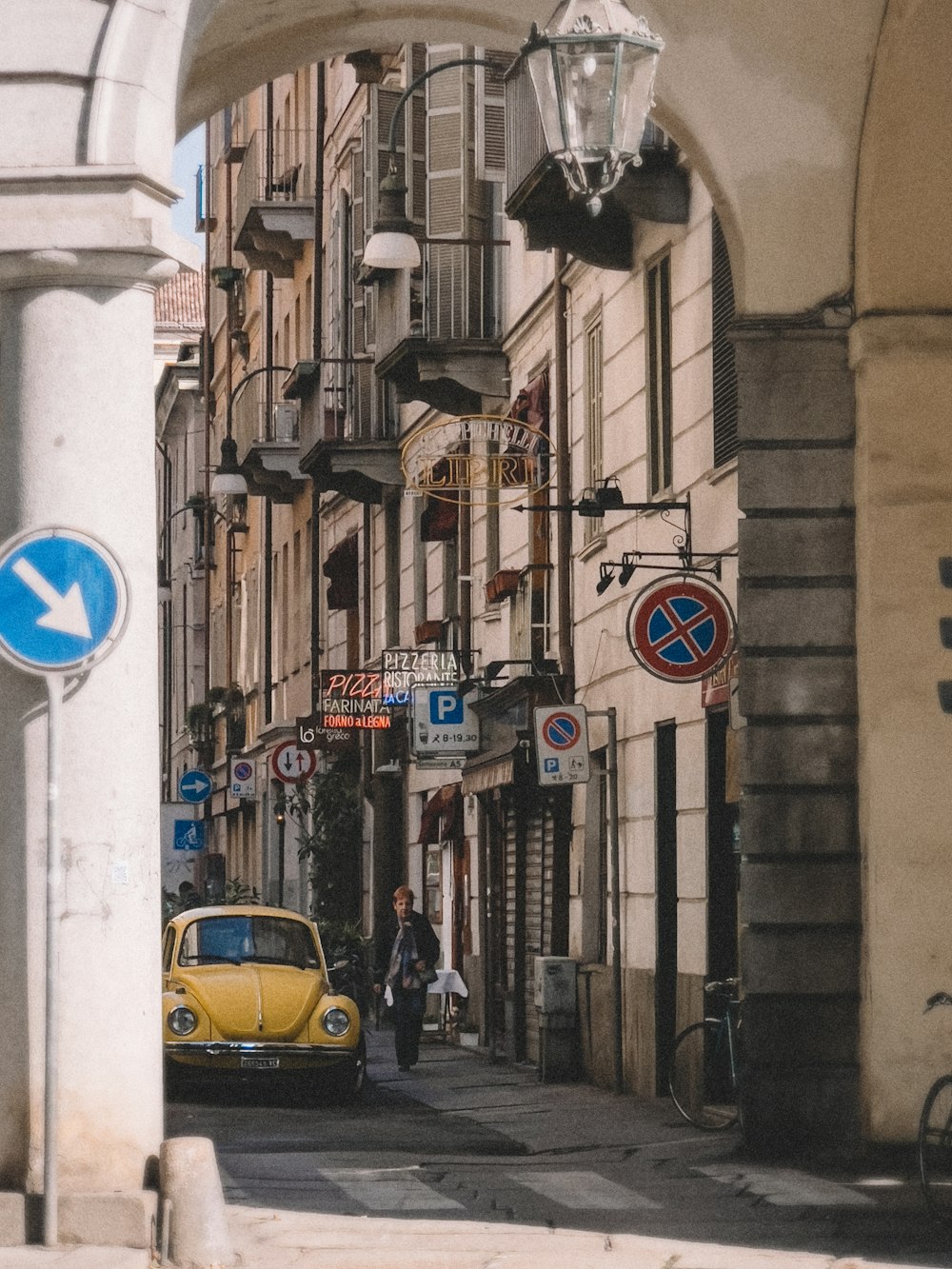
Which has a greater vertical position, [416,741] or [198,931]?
[416,741]

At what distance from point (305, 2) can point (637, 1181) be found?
6.44 m

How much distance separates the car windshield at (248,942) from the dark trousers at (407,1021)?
2521mm

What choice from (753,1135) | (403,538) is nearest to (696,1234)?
(753,1135)

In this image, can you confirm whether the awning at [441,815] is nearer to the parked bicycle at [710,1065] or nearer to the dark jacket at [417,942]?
the dark jacket at [417,942]

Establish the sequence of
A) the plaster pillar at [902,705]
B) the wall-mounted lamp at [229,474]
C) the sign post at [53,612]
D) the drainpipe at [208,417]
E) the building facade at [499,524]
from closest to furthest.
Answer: the sign post at [53,612]
the plaster pillar at [902,705]
the building facade at [499,524]
the wall-mounted lamp at [229,474]
the drainpipe at [208,417]

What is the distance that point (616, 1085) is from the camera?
2050 cm

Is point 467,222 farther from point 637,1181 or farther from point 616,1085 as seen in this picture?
point 637,1181

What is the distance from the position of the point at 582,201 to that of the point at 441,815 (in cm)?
1089

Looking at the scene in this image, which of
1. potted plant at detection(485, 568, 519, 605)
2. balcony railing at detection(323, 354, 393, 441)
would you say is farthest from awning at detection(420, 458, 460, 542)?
balcony railing at detection(323, 354, 393, 441)

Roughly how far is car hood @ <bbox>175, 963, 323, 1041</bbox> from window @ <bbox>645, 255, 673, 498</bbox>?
4.78 m

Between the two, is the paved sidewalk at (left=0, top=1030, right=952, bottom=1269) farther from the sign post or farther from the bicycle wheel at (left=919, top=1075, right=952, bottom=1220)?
the sign post

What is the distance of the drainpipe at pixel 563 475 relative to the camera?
2367 centimetres

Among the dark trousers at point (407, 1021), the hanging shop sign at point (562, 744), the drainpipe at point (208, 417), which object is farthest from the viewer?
the drainpipe at point (208, 417)

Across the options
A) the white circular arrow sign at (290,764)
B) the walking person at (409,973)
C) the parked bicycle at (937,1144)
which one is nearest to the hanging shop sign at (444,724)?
the walking person at (409,973)
